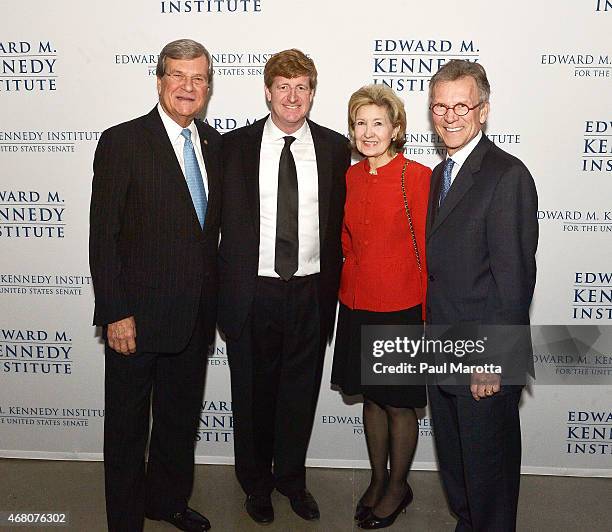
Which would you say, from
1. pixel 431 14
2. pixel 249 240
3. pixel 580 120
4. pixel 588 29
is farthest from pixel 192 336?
pixel 588 29

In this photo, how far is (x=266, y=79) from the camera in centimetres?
276

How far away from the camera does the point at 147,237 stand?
2.54m

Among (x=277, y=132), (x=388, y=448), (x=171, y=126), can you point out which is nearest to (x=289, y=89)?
(x=277, y=132)

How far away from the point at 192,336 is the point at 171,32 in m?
1.50

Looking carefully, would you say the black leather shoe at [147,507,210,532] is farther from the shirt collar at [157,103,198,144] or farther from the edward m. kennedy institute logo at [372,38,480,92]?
the edward m. kennedy institute logo at [372,38,480,92]

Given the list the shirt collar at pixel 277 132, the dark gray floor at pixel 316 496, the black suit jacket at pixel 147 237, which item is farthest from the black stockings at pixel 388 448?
the shirt collar at pixel 277 132

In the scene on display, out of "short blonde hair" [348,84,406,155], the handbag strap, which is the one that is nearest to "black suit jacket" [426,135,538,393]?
the handbag strap

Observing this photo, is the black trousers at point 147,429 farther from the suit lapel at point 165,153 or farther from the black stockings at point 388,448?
the black stockings at point 388,448

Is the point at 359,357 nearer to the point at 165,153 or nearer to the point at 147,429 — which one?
the point at 147,429

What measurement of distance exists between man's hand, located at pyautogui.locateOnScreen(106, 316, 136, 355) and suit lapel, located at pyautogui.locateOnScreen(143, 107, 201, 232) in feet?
1.61

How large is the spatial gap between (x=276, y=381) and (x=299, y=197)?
83 centimetres

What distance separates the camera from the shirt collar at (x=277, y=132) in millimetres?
2820

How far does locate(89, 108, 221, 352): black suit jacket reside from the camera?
2.46m

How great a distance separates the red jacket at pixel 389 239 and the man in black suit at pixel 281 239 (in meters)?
0.19
